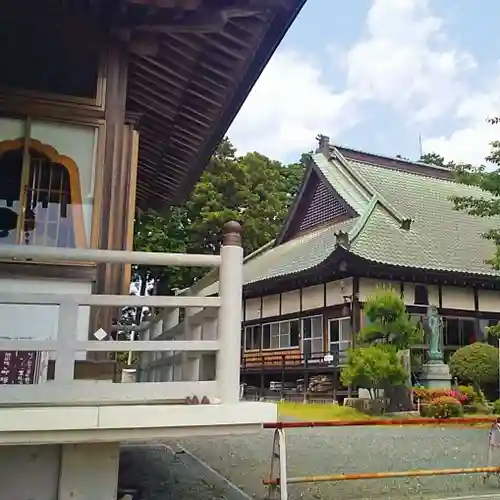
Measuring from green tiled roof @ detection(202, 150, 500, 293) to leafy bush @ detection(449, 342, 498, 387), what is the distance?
9.92 ft

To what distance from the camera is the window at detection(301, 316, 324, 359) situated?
2140 cm

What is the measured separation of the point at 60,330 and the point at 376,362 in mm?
12118

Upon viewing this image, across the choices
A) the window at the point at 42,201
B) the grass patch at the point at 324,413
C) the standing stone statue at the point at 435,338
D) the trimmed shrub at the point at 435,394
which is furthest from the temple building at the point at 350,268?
the window at the point at 42,201

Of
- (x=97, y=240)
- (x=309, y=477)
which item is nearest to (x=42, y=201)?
(x=97, y=240)

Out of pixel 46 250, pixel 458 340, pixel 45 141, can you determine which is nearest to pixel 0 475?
pixel 46 250

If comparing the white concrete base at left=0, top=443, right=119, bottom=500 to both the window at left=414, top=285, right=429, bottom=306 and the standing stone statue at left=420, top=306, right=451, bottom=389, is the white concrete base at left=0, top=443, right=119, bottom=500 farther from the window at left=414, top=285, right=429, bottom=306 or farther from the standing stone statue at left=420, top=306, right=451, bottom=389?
the window at left=414, top=285, right=429, bottom=306

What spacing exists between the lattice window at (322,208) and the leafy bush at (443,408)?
→ 1015 centimetres

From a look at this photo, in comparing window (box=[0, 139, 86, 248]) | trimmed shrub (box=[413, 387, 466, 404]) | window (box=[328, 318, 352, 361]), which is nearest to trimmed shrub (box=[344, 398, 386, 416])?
trimmed shrub (box=[413, 387, 466, 404])

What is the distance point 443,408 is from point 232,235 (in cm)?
1161

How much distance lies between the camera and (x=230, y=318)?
4000 millimetres

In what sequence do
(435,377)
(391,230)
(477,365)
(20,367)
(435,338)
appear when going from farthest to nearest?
(391,230), (435,338), (477,365), (435,377), (20,367)

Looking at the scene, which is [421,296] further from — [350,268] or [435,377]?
[435,377]

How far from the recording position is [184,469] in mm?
7074

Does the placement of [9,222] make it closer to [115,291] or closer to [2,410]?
[115,291]
